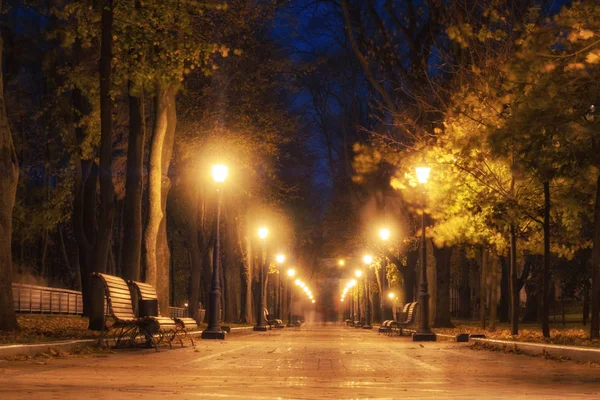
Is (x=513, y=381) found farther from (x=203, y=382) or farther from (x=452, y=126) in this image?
(x=452, y=126)

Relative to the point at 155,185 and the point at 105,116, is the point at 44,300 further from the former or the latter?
the point at 105,116

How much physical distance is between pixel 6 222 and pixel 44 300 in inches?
1145

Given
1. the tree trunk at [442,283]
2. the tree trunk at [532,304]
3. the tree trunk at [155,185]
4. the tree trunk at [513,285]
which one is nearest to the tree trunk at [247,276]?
the tree trunk at [442,283]

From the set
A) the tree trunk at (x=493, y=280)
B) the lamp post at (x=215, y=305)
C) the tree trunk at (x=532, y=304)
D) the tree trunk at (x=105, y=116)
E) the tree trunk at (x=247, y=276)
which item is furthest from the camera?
the tree trunk at (x=532, y=304)

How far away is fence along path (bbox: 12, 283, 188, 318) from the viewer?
45675 millimetres

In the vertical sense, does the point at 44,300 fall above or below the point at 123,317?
above

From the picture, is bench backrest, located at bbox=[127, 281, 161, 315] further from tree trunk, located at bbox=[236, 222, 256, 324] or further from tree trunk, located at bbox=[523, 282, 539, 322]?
tree trunk, located at bbox=[523, 282, 539, 322]

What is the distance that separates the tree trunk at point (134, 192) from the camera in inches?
1113

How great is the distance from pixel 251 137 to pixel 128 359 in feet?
85.2

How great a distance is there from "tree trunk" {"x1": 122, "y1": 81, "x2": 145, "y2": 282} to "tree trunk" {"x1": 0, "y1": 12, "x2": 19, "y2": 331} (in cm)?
673

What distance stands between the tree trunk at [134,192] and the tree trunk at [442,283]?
58.0 ft

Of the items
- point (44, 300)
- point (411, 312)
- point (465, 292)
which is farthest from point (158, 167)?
point (465, 292)

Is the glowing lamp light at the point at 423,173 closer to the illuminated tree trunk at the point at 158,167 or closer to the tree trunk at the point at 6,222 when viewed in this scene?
the illuminated tree trunk at the point at 158,167

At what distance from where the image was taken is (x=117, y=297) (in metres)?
19.5
